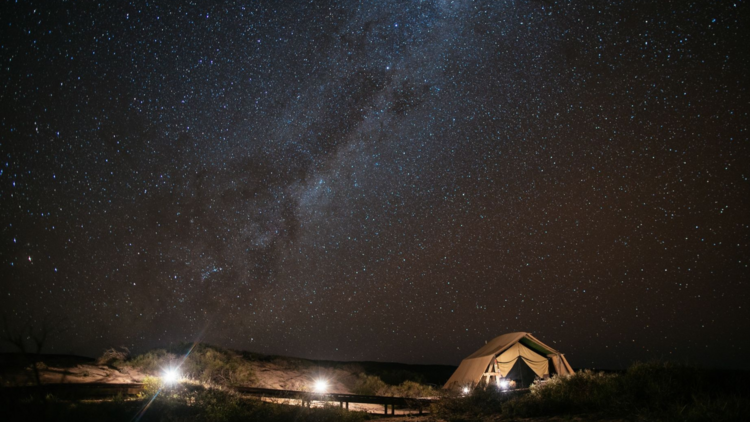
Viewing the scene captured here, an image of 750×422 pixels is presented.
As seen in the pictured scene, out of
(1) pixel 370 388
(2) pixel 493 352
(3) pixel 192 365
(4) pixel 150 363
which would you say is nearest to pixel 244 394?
(3) pixel 192 365

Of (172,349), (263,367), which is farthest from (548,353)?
(172,349)

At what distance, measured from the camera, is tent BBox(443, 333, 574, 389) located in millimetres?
24125

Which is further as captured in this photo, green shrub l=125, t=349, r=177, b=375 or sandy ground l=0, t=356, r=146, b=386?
green shrub l=125, t=349, r=177, b=375

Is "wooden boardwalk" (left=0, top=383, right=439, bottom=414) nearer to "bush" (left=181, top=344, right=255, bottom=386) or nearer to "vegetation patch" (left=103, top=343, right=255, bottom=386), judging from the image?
"vegetation patch" (left=103, top=343, right=255, bottom=386)

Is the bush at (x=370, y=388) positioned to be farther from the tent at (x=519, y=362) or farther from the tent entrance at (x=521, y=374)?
the tent entrance at (x=521, y=374)

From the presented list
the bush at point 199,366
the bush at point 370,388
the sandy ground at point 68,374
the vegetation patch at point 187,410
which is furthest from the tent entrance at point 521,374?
the sandy ground at point 68,374

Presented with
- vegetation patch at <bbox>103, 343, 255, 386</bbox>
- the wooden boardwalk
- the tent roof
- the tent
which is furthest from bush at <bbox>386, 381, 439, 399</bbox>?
vegetation patch at <bbox>103, 343, 255, 386</bbox>

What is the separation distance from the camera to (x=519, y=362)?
24.8 m

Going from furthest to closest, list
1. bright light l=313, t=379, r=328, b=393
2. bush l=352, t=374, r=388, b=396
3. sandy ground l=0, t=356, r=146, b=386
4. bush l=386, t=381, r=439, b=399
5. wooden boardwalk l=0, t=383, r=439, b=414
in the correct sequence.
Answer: bright light l=313, t=379, r=328, b=393 → bush l=352, t=374, r=388, b=396 → bush l=386, t=381, r=439, b=399 → sandy ground l=0, t=356, r=146, b=386 → wooden boardwalk l=0, t=383, r=439, b=414

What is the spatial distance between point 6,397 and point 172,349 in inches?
1118

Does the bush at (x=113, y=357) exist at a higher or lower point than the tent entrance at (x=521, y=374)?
higher

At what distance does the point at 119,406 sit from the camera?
1392 cm

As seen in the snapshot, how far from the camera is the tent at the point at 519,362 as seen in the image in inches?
950

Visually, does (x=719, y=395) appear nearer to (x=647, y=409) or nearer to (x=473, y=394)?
(x=647, y=409)
